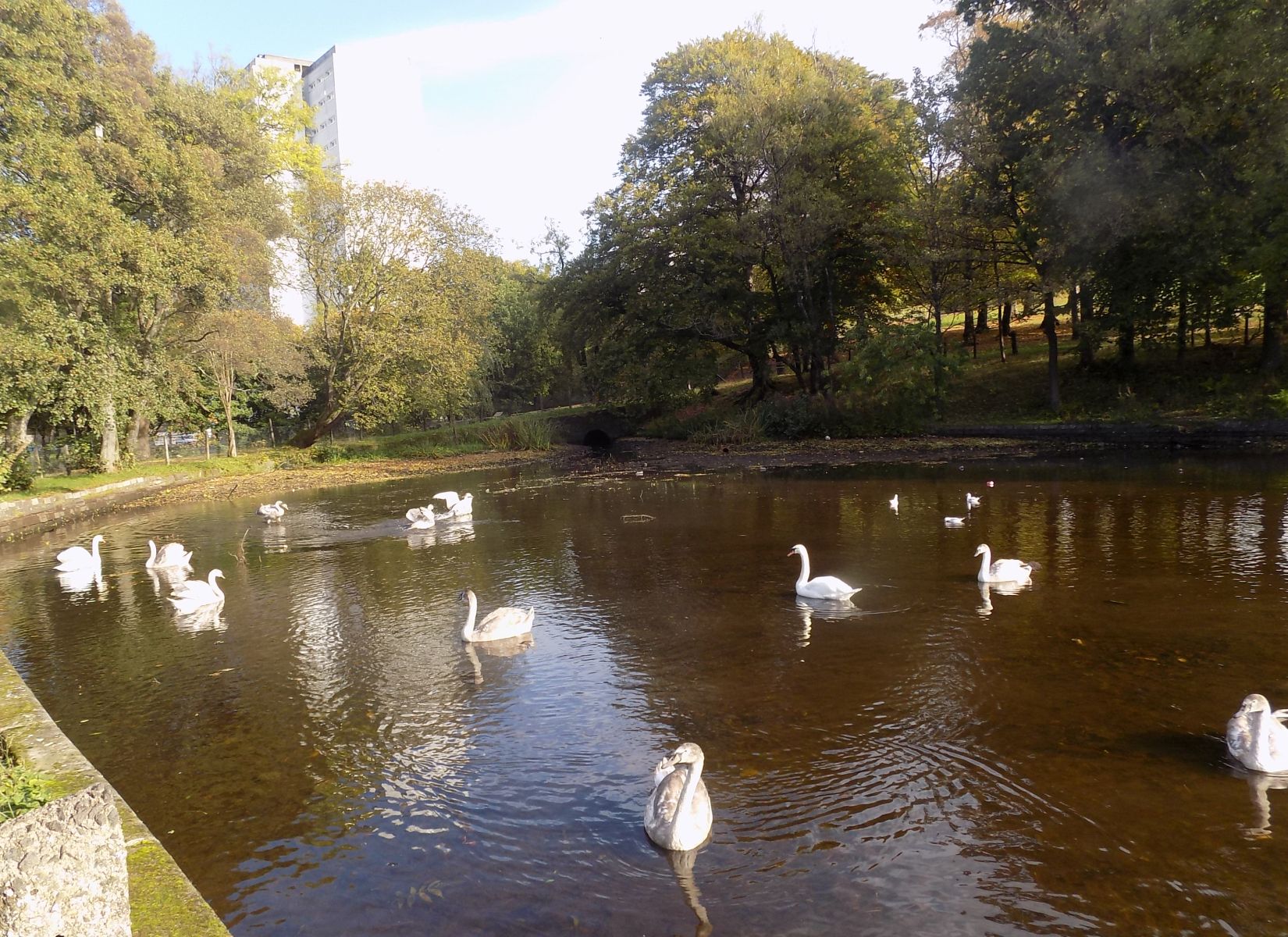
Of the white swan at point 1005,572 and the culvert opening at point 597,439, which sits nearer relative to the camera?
the white swan at point 1005,572

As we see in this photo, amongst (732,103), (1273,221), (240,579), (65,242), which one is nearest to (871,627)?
(240,579)

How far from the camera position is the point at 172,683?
8898 millimetres

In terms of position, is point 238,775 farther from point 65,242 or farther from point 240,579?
point 65,242

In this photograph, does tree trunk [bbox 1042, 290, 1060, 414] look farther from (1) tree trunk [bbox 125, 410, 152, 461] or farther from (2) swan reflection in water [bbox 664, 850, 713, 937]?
(1) tree trunk [bbox 125, 410, 152, 461]

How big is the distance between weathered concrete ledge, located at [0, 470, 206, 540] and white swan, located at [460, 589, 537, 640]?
52.9ft

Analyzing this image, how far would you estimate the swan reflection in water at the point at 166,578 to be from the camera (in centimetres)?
1360

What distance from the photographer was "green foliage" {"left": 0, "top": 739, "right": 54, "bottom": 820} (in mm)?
4246

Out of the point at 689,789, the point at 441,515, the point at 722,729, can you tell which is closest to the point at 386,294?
the point at 441,515

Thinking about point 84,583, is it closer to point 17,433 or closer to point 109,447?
point 17,433

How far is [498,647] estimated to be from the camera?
9586 mm

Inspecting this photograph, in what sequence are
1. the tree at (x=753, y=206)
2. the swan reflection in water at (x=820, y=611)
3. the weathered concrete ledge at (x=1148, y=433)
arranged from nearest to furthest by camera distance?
the swan reflection in water at (x=820, y=611)
the weathered concrete ledge at (x=1148, y=433)
the tree at (x=753, y=206)

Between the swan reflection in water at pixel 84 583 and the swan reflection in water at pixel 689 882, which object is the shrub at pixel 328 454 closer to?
the swan reflection in water at pixel 84 583

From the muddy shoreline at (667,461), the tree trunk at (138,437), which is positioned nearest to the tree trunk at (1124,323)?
the muddy shoreline at (667,461)

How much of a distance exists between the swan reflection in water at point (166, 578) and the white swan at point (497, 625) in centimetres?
654
